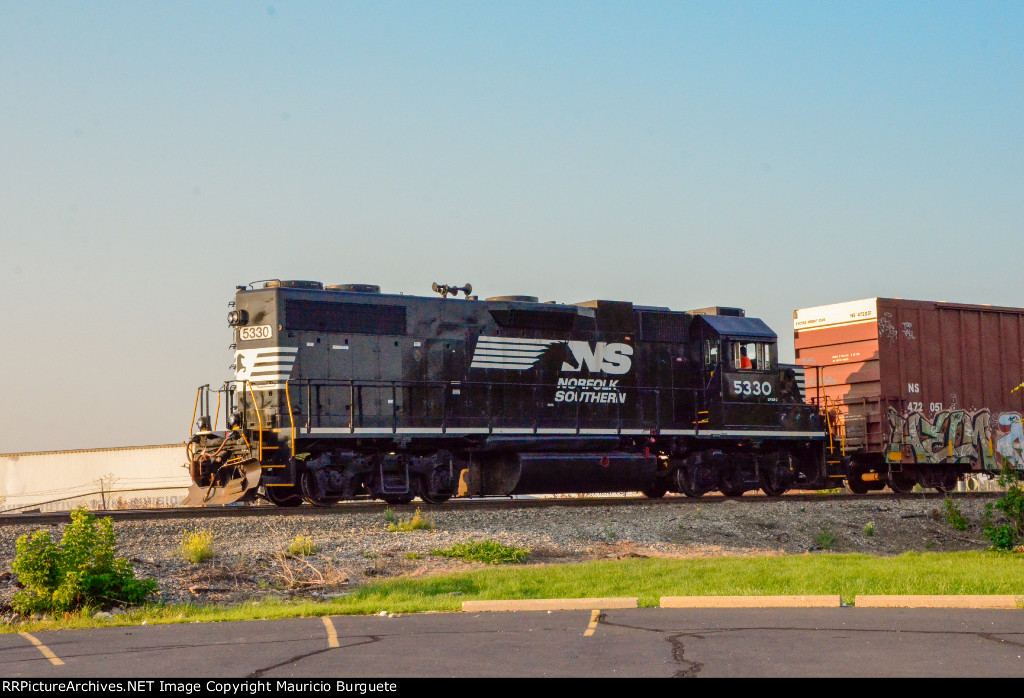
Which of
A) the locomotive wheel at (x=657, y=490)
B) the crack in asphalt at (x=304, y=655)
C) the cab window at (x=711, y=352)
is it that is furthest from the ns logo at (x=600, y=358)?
the crack in asphalt at (x=304, y=655)

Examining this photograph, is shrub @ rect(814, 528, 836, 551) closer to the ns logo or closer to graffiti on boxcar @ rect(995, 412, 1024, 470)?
the ns logo

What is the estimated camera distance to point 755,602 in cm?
1024

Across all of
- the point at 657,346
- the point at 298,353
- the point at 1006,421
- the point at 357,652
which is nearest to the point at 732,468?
the point at 657,346

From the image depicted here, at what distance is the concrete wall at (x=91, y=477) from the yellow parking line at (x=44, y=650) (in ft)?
107

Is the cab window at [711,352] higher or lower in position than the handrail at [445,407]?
higher

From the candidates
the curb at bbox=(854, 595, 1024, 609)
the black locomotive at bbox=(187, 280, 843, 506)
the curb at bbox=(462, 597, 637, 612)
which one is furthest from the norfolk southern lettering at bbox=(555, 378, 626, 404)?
the curb at bbox=(854, 595, 1024, 609)

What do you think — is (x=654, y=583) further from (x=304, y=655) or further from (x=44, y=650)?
(x=44, y=650)

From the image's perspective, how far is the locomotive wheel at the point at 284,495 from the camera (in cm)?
1880

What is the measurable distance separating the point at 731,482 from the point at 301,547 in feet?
37.2

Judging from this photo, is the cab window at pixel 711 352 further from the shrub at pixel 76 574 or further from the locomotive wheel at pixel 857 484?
the shrub at pixel 76 574

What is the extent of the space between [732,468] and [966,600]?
1332 centimetres

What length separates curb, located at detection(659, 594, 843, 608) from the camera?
33.1 feet

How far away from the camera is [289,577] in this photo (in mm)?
Result: 13320
